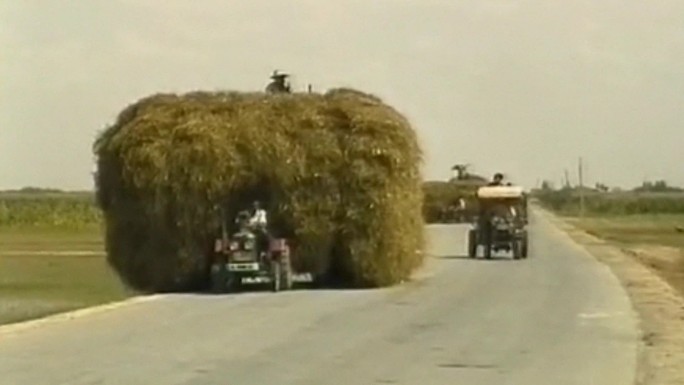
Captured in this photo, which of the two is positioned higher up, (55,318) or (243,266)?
(243,266)

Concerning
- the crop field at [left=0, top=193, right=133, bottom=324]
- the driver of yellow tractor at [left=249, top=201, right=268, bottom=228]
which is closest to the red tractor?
the driver of yellow tractor at [left=249, top=201, right=268, bottom=228]

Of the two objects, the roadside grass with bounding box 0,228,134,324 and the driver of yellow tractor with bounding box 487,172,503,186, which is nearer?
the roadside grass with bounding box 0,228,134,324

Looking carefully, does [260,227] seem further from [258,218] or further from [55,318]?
[55,318]

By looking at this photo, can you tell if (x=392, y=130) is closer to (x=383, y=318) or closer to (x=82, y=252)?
(x=383, y=318)

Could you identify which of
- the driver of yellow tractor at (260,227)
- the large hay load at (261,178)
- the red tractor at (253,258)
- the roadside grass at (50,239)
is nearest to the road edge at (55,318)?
the red tractor at (253,258)

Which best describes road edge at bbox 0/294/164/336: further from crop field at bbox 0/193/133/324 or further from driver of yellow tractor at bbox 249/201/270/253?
driver of yellow tractor at bbox 249/201/270/253

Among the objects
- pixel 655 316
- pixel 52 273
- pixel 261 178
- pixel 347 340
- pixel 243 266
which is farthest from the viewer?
pixel 52 273

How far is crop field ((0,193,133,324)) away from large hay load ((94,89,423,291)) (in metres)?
1.93

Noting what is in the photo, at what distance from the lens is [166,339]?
73.0 ft

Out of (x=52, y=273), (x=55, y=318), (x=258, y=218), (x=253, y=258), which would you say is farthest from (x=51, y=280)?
(x=55, y=318)

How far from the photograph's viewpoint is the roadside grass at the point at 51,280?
106 feet

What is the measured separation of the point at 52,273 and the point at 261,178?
14.0 metres

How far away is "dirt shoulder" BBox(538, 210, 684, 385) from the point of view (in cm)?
1852

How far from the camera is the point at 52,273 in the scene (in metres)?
47.6
